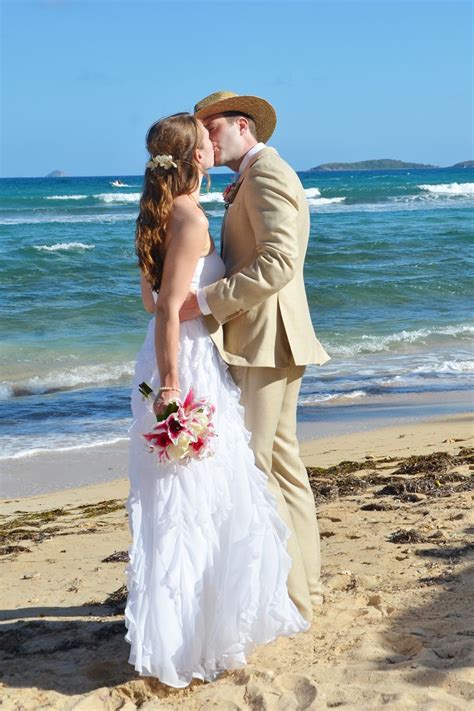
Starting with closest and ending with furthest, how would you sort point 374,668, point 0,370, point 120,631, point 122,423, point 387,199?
point 374,668 < point 120,631 < point 122,423 < point 0,370 < point 387,199

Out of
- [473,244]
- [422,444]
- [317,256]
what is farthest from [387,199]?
[422,444]

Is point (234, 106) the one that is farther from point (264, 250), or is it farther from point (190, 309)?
point (190, 309)

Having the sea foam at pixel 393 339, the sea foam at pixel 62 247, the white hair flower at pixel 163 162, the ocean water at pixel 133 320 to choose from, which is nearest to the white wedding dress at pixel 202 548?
the white hair flower at pixel 163 162

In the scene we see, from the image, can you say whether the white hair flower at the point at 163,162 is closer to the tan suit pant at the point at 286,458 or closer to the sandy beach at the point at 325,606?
the tan suit pant at the point at 286,458

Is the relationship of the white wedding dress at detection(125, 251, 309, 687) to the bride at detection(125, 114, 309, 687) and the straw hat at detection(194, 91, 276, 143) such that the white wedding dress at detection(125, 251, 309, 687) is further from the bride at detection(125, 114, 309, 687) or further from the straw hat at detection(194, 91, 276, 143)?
the straw hat at detection(194, 91, 276, 143)

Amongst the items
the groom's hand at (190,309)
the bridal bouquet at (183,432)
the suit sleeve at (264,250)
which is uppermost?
the suit sleeve at (264,250)

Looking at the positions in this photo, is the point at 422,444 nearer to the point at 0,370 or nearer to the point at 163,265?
the point at 163,265

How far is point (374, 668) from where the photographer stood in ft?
12.1

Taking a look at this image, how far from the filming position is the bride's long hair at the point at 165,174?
3.62m

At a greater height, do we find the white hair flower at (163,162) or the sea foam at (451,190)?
the sea foam at (451,190)

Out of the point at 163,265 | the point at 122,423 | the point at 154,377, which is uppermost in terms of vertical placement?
the point at 163,265

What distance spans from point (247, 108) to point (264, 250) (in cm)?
61

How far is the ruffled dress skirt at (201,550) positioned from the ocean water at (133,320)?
5.01 m

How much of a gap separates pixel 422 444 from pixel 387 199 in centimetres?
4204
